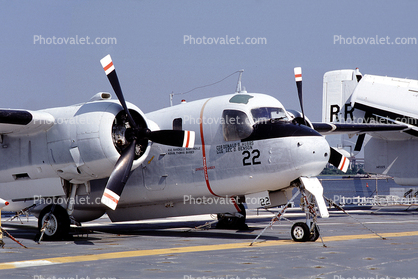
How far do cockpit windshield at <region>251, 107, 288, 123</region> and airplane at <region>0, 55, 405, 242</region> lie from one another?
30 mm

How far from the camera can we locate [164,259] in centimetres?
997

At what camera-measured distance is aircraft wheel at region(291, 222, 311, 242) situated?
42.5ft

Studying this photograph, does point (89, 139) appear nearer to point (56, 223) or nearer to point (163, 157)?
point (163, 157)

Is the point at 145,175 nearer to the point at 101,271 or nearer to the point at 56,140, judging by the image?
the point at 56,140

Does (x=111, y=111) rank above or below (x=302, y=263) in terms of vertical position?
above

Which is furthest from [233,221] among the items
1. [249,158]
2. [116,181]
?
[116,181]

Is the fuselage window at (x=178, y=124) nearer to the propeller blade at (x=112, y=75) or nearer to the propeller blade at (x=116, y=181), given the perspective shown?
the propeller blade at (x=112, y=75)

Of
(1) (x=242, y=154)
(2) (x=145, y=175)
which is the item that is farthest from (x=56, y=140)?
(1) (x=242, y=154)

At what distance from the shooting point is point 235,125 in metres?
14.0

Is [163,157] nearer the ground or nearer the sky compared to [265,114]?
nearer the ground

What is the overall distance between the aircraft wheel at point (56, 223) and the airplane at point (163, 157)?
0.03 metres

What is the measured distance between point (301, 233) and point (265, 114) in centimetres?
358

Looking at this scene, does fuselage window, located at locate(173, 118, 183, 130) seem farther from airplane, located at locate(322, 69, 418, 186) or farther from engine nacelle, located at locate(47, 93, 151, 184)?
airplane, located at locate(322, 69, 418, 186)

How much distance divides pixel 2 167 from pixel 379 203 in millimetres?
27285
